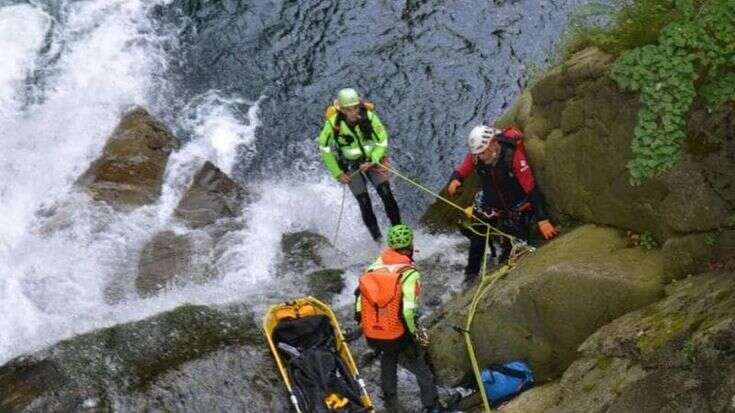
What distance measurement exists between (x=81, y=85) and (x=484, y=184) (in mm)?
8404

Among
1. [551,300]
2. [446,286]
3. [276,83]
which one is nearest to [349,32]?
[276,83]

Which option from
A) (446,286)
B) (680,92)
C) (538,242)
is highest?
(680,92)

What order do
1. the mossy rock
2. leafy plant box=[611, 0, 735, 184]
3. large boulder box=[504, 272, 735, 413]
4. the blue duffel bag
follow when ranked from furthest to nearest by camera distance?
1. the mossy rock
2. the blue duffel bag
3. leafy plant box=[611, 0, 735, 184]
4. large boulder box=[504, 272, 735, 413]

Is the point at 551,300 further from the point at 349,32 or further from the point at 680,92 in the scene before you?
the point at 349,32

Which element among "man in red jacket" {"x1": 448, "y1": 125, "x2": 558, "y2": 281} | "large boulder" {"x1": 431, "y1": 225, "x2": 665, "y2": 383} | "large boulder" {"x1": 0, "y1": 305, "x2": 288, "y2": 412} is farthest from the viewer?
"man in red jacket" {"x1": 448, "y1": 125, "x2": 558, "y2": 281}

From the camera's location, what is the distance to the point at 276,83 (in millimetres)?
14273

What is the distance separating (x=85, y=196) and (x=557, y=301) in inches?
285

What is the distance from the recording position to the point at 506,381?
7.61 meters

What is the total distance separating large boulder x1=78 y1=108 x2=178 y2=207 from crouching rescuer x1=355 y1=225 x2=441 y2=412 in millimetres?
5306

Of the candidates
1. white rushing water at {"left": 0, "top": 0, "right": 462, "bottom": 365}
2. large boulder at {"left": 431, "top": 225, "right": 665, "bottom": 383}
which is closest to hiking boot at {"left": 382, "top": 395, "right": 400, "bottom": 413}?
large boulder at {"left": 431, "top": 225, "right": 665, "bottom": 383}

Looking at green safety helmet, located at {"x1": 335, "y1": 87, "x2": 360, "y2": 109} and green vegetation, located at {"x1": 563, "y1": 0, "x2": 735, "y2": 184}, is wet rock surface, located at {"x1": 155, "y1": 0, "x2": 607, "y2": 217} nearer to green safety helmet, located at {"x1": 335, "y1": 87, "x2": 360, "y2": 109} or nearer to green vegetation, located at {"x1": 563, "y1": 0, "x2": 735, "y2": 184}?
green safety helmet, located at {"x1": 335, "y1": 87, "x2": 360, "y2": 109}

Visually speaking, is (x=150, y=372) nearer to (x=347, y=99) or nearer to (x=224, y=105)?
(x=347, y=99)

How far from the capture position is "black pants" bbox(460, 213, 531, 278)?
880cm

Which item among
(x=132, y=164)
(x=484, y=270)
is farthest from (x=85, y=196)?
(x=484, y=270)
